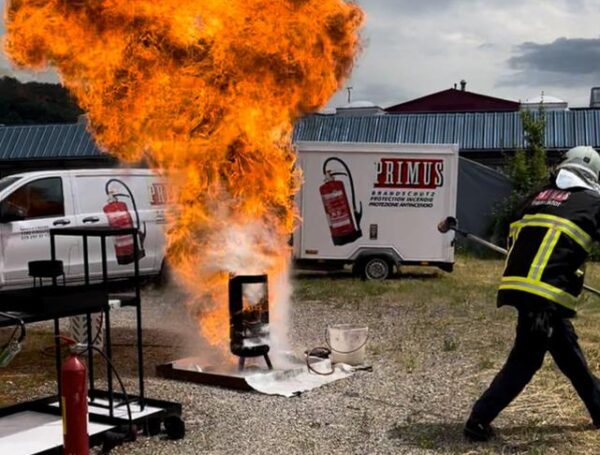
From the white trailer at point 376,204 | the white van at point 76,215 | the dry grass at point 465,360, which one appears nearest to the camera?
the dry grass at point 465,360

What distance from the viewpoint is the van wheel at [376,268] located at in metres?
14.4

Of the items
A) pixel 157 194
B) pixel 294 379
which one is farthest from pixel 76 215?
pixel 294 379

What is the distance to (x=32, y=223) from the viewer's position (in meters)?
11.4

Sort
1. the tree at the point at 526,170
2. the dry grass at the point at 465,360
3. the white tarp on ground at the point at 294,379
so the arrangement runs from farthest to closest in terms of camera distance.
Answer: the tree at the point at 526,170
the white tarp on ground at the point at 294,379
the dry grass at the point at 465,360

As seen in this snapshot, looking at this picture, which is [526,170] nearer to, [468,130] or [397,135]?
[468,130]

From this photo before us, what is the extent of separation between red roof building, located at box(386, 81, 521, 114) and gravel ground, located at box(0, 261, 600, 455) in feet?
83.1

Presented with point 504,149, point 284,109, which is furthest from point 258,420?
point 504,149

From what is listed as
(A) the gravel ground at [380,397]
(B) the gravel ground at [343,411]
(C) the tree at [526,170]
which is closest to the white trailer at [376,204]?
(A) the gravel ground at [380,397]

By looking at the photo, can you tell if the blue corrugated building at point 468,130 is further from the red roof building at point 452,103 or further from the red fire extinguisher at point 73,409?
the red fire extinguisher at point 73,409

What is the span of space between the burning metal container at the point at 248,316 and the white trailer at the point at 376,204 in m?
7.65

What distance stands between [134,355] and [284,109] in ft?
10.7

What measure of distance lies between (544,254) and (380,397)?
2.13 meters

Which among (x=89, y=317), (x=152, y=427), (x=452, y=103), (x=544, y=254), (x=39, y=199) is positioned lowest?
(x=152, y=427)

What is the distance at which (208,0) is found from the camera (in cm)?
667
